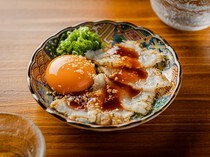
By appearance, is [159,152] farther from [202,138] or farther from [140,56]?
[140,56]

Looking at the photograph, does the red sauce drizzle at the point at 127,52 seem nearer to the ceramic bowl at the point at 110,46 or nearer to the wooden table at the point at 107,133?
the ceramic bowl at the point at 110,46

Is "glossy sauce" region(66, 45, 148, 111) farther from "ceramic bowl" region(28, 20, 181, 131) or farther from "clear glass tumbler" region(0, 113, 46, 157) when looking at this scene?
"clear glass tumbler" region(0, 113, 46, 157)

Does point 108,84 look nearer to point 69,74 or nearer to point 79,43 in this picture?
point 69,74

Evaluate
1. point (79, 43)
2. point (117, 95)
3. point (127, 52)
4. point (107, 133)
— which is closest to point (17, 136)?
point (107, 133)

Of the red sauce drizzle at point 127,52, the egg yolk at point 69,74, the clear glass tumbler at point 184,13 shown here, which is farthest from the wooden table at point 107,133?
the red sauce drizzle at point 127,52

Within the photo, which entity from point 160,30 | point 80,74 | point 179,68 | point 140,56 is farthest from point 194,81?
point 80,74
